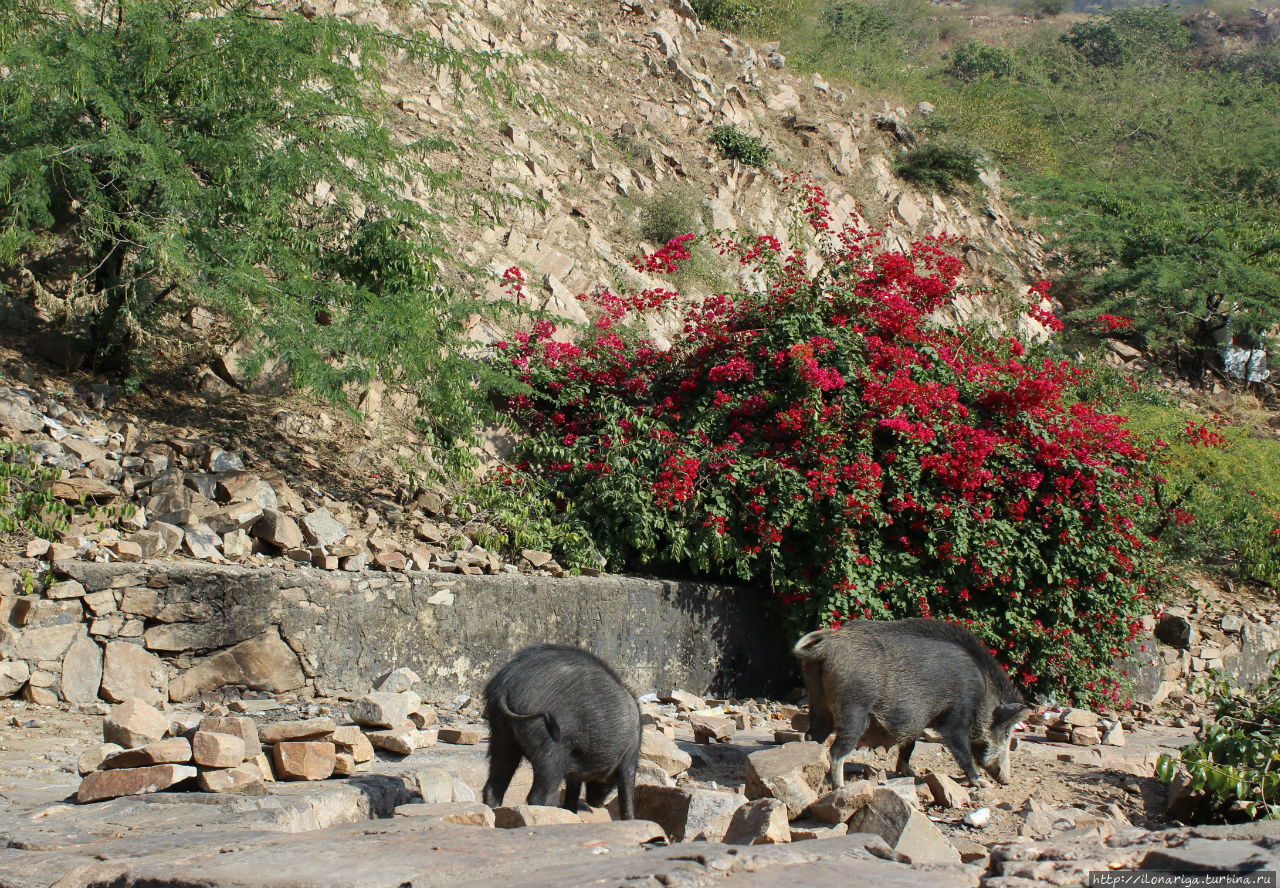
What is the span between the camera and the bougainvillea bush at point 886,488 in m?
8.58

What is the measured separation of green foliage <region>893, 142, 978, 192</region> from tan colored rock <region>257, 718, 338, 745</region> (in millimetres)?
17368

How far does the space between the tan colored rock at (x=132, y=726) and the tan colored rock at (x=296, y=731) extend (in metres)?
0.48

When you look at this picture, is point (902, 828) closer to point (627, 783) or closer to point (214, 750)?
point (627, 783)

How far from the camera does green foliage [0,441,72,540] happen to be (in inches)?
235

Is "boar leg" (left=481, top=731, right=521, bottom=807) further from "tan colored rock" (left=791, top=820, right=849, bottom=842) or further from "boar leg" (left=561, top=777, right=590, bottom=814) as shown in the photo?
"tan colored rock" (left=791, top=820, right=849, bottom=842)

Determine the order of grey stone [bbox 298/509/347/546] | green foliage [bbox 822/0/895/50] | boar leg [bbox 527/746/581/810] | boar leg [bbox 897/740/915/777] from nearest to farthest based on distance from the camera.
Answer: boar leg [bbox 527/746/581/810], boar leg [bbox 897/740/915/777], grey stone [bbox 298/509/347/546], green foliage [bbox 822/0/895/50]

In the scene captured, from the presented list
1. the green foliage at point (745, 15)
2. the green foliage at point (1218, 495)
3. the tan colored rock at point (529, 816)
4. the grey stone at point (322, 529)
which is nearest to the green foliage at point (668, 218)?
the green foliage at point (1218, 495)

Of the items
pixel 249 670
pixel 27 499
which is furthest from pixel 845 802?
pixel 27 499

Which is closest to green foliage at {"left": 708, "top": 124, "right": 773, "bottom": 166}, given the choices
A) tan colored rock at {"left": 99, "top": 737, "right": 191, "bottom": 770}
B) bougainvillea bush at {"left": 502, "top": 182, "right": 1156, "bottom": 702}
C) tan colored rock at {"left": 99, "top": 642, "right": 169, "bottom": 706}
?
bougainvillea bush at {"left": 502, "top": 182, "right": 1156, "bottom": 702}

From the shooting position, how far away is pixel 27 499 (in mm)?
6145

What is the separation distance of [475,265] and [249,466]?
443cm

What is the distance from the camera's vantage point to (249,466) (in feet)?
25.6

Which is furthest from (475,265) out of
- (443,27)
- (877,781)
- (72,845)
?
(72,845)

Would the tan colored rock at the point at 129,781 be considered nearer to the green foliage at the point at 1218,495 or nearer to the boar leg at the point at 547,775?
the boar leg at the point at 547,775
